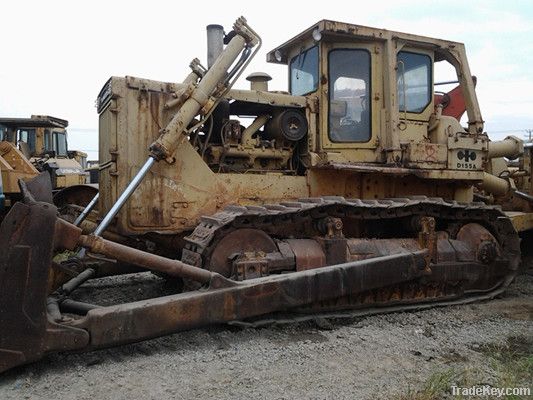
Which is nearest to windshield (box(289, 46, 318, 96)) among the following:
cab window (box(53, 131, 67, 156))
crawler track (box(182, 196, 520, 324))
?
crawler track (box(182, 196, 520, 324))

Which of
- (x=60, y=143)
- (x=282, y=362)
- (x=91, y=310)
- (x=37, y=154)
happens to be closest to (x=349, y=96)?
(x=282, y=362)

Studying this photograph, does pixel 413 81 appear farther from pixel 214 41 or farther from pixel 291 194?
pixel 214 41

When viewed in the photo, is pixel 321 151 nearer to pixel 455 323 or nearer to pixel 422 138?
pixel 422 138

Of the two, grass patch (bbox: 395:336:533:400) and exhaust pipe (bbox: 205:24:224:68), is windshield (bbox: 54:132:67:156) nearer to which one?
exhaust pipe (bbox: 205:24:224:68)

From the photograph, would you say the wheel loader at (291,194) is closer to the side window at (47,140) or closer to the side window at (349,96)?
the side window at (349,96)

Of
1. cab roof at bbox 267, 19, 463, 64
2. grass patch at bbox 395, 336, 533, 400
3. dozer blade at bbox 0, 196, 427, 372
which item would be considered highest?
cab roof at bbox 267, 19, 463, 64

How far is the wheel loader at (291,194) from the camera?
171 inches

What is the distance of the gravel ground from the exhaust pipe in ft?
9.41

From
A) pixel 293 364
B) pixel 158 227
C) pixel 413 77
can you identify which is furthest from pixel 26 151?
pixel 293 364

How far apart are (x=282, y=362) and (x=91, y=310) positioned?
4.89 ft

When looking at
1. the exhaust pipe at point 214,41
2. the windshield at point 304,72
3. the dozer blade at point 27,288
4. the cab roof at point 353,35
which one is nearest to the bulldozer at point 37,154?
the windshield at point 304,72

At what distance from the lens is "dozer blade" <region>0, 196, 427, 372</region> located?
3.52 meters

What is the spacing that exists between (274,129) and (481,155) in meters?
2.57

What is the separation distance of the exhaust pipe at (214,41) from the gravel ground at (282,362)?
2867 millimetres
